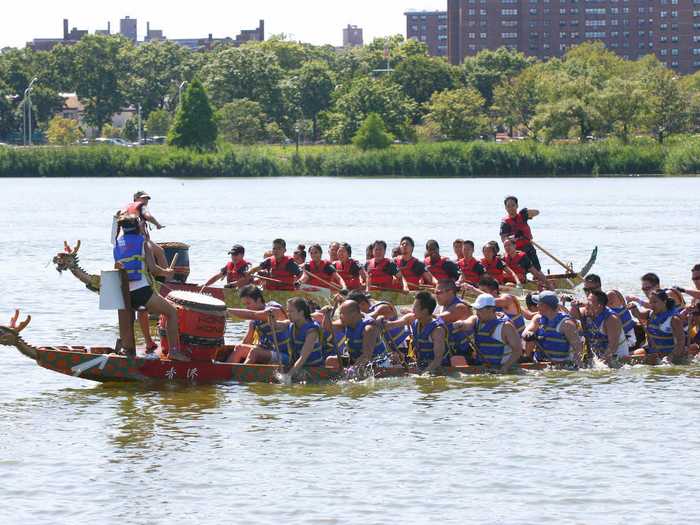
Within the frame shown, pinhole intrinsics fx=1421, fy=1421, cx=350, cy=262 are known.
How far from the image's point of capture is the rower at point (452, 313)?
1919 cm

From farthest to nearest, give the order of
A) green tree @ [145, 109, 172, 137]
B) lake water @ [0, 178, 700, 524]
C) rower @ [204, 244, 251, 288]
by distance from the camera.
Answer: green tree @ [145, 109, 172, 137] < rower @ [204, 244, 251, 288] < lake water @ [0, 178, 700, 524]

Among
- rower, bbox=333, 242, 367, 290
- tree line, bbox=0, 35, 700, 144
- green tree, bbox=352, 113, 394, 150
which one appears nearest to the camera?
rower, bbox=333, 242, 367, 290

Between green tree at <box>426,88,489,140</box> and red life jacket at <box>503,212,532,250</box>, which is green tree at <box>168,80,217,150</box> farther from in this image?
red life jacket at <box>503,212,532,250</box>

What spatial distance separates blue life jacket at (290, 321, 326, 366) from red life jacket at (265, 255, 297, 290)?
7.39m

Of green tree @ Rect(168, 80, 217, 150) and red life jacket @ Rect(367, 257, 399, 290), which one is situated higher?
green tree @ Rect(168, 80, 217, 150)

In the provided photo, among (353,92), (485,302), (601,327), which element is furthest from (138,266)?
(353,92)

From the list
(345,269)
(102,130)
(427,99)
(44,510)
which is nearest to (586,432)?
(44,510)

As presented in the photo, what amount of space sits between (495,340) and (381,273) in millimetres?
7296

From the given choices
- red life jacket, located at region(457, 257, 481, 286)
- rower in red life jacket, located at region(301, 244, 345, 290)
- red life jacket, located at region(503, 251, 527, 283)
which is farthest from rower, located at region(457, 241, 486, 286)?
rower in red life jacket, located at region(301, 244, 345, 290)

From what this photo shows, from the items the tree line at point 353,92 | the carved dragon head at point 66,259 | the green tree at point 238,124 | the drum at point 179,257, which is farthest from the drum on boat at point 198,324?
the green tree at point 238,124

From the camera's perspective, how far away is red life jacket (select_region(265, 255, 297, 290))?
86.4 ft

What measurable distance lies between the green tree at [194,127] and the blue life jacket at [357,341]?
99.8m

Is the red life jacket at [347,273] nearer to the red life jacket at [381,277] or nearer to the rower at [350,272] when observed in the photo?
the rower at [350,272]

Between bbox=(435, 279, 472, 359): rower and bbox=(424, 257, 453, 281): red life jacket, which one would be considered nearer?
bbox=(435, 279, 472, 359): rower
